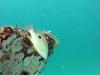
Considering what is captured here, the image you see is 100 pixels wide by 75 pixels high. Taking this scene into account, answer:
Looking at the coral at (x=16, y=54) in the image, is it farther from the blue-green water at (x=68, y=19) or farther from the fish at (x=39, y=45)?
the blue-green water at (x=68, y=19)

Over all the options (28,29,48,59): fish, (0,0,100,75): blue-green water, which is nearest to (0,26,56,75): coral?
(28,29,48,59): fish

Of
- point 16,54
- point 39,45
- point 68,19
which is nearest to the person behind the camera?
point 39,45

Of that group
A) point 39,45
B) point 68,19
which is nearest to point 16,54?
point 39,45

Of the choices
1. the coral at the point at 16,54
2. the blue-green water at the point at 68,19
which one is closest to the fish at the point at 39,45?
the coral at the point at 16,54

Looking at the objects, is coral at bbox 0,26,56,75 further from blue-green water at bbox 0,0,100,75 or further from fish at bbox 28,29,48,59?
blue-green water at bbox 0,0,100,75

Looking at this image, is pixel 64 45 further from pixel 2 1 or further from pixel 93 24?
pixel 2 1

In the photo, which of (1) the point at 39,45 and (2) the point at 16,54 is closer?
(1) the point at 39,45

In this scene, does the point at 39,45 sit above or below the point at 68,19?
below

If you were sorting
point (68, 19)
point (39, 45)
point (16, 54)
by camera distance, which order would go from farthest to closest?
point (68, 19), point (16, 54), point (39, 45)

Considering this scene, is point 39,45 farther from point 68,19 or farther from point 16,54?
point 68,19

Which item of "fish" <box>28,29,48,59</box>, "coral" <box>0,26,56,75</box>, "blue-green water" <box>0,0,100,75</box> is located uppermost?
"blue-green water" <box>0,0,100,75</box>

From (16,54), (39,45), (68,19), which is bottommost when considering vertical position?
(39,45)
